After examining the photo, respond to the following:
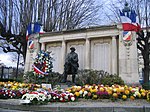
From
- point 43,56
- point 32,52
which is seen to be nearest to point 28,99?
point 43,56

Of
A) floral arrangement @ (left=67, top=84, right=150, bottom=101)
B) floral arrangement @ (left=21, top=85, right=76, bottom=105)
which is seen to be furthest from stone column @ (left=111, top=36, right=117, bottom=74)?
floral arrangement @ (left=21, top=85, right=76, bottom=105)

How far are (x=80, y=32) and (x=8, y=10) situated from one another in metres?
12.1

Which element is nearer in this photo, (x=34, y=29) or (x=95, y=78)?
(x=95, y=78)

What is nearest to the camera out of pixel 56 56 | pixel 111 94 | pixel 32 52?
pixel 111 94

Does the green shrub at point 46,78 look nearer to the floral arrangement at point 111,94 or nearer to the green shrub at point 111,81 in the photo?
the green shrub at point 111,81

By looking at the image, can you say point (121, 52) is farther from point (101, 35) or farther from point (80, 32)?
point (80, 32)

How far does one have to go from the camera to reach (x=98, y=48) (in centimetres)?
1620

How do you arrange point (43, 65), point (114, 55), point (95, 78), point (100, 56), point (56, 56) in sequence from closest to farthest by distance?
point (95, 78) → point (43, 65) → point (114, 55) → point (100, 56) → point (56, 56)

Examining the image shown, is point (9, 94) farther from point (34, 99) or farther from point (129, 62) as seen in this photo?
point (129, 62)

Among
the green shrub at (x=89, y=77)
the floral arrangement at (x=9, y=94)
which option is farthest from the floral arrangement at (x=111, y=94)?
the green shrub at (x=89, y=77)

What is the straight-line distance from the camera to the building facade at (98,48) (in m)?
14.4

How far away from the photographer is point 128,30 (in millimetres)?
14469

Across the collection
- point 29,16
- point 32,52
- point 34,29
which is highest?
point 29,16

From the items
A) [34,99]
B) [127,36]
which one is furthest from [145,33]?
[34,99]
